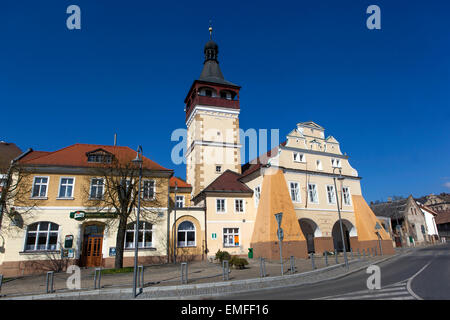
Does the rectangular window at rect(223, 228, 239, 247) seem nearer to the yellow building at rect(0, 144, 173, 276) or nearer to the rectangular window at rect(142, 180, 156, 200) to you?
the yellow building at rect(0, 144, 173, 276)

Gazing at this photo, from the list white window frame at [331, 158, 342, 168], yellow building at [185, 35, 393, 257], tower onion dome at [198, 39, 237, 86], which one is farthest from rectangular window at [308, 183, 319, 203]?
tower onion dome at [198, 39, 237, 86]

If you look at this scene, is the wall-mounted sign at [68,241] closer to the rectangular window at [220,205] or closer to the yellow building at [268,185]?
the yellow building at [268,185]

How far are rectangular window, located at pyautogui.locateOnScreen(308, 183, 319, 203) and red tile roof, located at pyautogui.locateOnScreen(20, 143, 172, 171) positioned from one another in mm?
16076

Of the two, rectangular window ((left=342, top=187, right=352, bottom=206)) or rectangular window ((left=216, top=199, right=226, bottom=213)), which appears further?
rectangular window ((left=342, top=187, right=352, bottom=206))

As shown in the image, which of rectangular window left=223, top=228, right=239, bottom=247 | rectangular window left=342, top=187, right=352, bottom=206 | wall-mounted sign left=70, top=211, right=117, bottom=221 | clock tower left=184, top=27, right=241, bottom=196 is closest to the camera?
wall-mounted sign left=70, top=211, right=117, bottom=221

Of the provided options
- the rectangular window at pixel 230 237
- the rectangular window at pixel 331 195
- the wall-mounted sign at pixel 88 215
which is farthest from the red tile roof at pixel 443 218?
the wall-mounted sign at pixel 88 215

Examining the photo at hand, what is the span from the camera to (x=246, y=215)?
102 feet

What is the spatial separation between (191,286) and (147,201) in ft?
46.2

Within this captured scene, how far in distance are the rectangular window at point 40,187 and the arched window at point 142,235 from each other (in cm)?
776

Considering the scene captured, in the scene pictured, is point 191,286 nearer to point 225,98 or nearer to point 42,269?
point 42,269

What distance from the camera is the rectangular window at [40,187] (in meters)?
24.5

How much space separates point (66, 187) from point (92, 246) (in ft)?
18.8

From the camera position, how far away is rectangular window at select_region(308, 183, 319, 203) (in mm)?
31906

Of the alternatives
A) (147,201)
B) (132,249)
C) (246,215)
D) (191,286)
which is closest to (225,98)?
(246,215)
